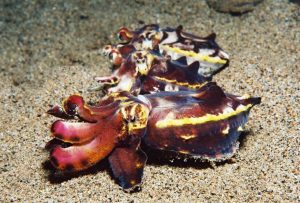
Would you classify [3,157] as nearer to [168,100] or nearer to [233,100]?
[168,100]

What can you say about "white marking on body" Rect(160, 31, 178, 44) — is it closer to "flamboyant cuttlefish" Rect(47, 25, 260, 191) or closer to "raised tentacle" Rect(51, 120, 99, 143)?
"flamboyant cuttlefish" Rect(47, 25, 260, 191)

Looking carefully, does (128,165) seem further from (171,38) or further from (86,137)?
(171,38)

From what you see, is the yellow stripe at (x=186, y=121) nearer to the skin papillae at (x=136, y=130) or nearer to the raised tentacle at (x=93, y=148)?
the skin papillae at (x=136, y=130)

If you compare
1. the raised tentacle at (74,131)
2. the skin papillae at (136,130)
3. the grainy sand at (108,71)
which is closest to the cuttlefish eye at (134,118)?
the skin papillae at (136,130)

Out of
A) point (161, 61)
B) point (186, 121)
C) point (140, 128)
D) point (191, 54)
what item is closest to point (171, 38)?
point (191, 54)

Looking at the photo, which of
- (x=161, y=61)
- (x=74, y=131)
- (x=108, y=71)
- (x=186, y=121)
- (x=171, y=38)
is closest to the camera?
(x=74, y=131)

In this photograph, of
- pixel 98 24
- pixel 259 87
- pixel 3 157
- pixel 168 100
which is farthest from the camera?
pixel 98 24

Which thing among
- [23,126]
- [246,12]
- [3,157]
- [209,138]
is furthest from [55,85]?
[246,12]

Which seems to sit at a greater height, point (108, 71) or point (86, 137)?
point (86, 137)
